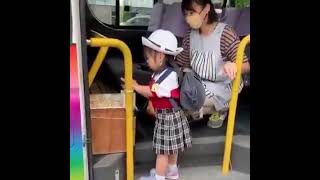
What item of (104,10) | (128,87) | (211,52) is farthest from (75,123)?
(104,10)

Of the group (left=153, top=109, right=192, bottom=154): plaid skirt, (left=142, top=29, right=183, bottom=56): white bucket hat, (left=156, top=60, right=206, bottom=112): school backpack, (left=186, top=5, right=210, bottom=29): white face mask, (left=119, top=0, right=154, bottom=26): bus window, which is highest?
(left=119, top=0, right=154, bottom=26): bus window

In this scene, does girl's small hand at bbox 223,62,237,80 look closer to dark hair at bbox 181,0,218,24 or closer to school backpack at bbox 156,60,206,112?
school backpack at bbox 156,60,206,112

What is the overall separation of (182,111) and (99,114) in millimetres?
539

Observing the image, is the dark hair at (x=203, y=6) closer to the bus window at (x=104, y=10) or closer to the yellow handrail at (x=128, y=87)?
the yellow handrail at (x=128, y=87)

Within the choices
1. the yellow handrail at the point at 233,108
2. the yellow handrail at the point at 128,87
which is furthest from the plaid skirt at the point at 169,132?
the yellow handrail at the point at 233,108

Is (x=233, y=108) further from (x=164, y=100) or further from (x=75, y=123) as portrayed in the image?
(x=75, y=123)

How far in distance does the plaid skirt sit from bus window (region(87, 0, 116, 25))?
5.12 ft

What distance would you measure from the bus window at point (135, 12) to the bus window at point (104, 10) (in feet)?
0.25

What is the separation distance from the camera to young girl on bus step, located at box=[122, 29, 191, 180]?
2.43m

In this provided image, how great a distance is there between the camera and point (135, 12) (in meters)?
3.78

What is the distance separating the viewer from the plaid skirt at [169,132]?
2502mm

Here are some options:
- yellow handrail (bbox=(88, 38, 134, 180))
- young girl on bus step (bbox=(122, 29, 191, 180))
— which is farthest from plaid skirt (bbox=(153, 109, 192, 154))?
yellow handrail (bbox=(88, 38, 134, 180))

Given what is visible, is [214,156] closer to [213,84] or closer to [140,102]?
[213,84]

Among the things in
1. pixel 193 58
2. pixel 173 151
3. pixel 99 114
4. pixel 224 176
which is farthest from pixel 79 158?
pixel 193 58
